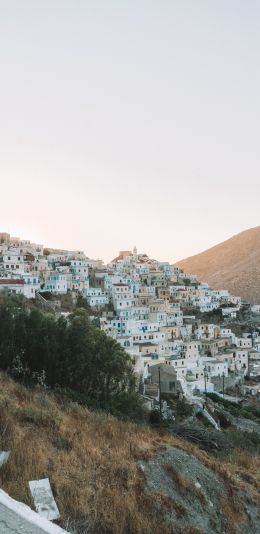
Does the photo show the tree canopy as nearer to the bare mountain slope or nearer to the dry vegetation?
the dry vegetation

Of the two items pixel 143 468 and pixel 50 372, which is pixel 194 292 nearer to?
pixel 50 372

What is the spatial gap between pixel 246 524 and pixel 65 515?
3070 millimetres

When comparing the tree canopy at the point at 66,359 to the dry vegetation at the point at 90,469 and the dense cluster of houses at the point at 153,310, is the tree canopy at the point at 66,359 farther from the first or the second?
the dense cluster of houses at the point at 153,310

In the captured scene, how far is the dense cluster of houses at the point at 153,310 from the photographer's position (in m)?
35.6

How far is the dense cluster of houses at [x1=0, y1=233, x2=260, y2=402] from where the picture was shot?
1400 inches

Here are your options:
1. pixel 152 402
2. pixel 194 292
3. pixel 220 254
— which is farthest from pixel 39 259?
pixel 220 254

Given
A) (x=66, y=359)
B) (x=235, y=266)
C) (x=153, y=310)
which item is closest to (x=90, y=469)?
(x=66, y=359)

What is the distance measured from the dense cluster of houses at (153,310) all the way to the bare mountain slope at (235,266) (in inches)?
2213

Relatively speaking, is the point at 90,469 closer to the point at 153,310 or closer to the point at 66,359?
the point at 66,359

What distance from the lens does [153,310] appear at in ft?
168

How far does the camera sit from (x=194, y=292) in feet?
207

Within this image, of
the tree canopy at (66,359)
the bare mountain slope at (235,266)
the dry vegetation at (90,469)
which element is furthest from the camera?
the bare mountain slope at (235,266)

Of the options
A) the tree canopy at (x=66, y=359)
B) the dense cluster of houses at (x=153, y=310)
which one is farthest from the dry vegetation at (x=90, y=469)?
the dense cluster of houses at (x=153, y=310)

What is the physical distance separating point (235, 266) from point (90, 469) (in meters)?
159
